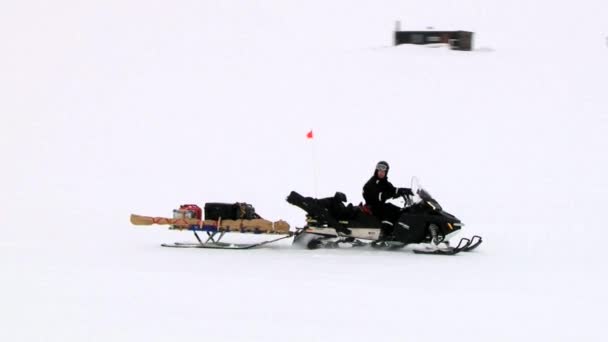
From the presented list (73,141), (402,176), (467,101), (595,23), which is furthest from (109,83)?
(595,23)

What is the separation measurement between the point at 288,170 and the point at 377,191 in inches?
332

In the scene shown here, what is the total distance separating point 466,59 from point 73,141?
58.6 ft

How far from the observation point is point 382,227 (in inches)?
415

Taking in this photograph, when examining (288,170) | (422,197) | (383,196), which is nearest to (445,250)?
(422,197)

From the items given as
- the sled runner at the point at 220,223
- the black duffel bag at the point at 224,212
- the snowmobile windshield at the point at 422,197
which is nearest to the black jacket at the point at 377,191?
the snowmobile windshield at the point at 422,197

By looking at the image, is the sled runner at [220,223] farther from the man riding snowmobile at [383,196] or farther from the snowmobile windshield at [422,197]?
the snowmobile windshield at [422,197]

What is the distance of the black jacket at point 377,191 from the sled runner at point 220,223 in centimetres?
122

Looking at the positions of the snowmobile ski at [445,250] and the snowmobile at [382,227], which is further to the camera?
the snowmobile at [382,227]

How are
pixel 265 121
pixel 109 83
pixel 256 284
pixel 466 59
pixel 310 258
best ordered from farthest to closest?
1. pixel 466 59
2. pixel 109 83
3. pixel 265 121
4. pixel 310 258
5. pixel 256 284

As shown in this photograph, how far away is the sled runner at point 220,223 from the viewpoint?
425 inches

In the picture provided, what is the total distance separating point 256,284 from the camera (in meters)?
7.91

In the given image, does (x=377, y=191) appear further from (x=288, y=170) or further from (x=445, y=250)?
(x=288, y=170)

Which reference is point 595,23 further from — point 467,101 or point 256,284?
point 256,284

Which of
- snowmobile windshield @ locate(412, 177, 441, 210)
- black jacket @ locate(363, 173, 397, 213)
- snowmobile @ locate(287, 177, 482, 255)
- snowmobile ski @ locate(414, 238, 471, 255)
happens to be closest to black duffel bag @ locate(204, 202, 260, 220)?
snowmobile @ locate(287, 177, 482, 255)
